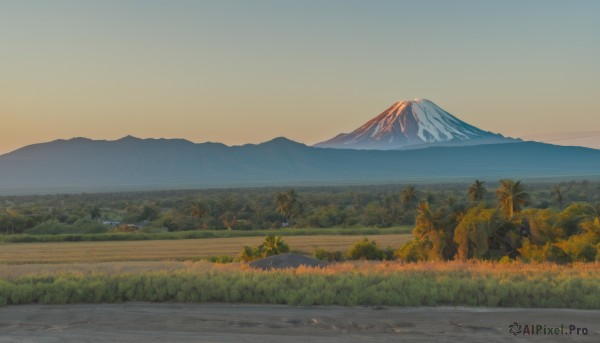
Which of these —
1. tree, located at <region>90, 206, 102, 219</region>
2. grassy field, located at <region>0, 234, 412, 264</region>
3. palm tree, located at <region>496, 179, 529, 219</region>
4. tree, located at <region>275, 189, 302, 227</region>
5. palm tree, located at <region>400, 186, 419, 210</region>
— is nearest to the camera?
grassy field, located at <region>0, 234, 412, 264</region>

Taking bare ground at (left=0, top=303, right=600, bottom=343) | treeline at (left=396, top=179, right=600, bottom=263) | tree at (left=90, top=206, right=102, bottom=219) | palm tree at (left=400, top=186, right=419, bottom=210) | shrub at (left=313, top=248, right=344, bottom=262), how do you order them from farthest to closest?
tree at (left=90, top=206, right=102, bottom=219) < palm tree at (left=400, top=186, right=419, bottom=210) < shrub at (left=313, top=248, right=344, bottom=262) < treeline at (left=396, top=179, right=600, bottom=263) < bare ground at (left=0, top=303, right=600, bottom=343)

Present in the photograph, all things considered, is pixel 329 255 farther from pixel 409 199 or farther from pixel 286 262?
pixel 409 199

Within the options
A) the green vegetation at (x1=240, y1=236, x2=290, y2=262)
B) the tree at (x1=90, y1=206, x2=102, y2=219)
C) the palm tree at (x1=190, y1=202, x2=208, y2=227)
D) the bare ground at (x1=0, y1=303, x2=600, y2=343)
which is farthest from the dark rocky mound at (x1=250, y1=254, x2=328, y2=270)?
the tree at (x1=90, y1=206, x2=102, y2=219)

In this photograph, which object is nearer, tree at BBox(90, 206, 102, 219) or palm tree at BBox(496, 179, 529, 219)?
palm tree at BBox(496, 179, 529, 219)

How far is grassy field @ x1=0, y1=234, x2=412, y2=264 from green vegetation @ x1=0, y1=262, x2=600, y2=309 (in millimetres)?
20472

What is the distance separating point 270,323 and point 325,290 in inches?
101

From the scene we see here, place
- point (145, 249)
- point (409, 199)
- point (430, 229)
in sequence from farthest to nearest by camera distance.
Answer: point (409, 199), point (145, 249), point (430, 229)

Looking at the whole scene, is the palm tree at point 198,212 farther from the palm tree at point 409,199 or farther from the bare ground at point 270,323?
the bare ground at point 270,323

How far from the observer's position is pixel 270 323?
1270cm

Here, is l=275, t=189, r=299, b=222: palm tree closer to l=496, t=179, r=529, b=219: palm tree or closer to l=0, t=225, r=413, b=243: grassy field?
l=0, t=225, r=413, b=243: grassy field

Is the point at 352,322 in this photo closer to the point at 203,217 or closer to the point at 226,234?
the point at 226,234

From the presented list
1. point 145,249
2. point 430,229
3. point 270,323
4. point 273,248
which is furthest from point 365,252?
point 270,323

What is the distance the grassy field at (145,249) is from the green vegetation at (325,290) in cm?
2047

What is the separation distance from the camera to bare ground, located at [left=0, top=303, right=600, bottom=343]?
458 inches
